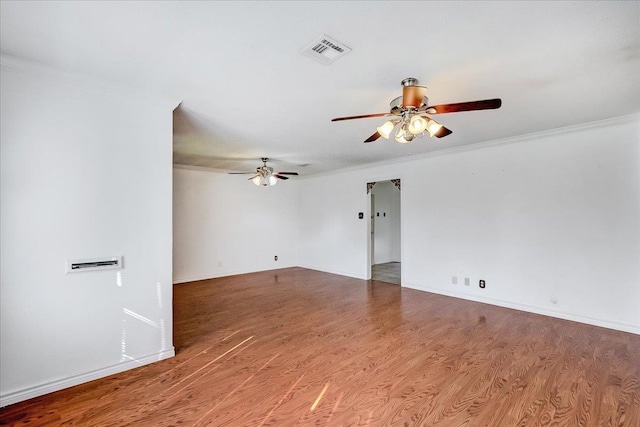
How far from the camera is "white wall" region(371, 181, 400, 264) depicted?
8.44 meters

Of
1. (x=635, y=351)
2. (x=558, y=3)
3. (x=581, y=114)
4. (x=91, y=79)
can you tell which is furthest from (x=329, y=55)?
(x=635, y=351)

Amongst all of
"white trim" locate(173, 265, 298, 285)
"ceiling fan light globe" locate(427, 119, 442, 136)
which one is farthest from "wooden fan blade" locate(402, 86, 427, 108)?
"white trim" locate(173, 265, 298, 285)

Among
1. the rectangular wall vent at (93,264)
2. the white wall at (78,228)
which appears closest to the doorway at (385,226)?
the white wall at (78,228)

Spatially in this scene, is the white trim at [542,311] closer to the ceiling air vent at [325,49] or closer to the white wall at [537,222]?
the white wall at [537,222]

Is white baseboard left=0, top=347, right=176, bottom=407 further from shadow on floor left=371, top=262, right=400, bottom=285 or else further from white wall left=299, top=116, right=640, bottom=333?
shadow on floor left=371, top=262, right=400, bottom=285

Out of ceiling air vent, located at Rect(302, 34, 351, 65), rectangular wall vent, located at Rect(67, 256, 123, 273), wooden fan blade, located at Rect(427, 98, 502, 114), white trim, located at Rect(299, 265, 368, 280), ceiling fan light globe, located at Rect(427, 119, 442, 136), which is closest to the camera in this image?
ceiling air vent, located at Rect(302, 34, 351, 65)

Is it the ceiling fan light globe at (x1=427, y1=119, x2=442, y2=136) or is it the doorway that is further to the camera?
the doorway

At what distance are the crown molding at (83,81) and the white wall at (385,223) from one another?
6368mm

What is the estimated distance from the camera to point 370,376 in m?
2.52

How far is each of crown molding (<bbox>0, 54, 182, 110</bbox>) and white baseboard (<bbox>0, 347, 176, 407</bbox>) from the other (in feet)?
7.65

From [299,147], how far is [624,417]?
14.3 feet

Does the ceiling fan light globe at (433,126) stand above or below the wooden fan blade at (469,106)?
below

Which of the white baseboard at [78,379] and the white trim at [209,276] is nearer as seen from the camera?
the white baseboard at [78,379]

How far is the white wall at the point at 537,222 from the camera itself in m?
3.49
